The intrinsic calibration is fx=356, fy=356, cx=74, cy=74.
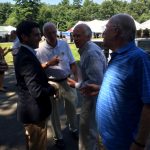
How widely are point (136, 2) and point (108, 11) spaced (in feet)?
54.2

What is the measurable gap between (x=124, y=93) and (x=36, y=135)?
73.4 inches

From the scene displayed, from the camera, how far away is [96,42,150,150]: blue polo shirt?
8.54ft

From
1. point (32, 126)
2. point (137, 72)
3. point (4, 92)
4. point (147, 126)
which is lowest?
point (4, 92)

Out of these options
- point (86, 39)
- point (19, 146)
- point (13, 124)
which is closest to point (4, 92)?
point (13, 124)

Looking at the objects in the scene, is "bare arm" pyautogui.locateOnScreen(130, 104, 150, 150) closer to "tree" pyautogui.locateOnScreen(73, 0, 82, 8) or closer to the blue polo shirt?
the blue polo shirt

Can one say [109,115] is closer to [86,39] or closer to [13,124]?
[86,39]

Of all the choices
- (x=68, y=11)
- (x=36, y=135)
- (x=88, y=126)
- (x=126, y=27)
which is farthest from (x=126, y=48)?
(x=68, y=11)

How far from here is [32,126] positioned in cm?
417

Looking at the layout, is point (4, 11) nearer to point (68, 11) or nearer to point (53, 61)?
point (68, 11)

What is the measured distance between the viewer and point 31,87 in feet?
12.7

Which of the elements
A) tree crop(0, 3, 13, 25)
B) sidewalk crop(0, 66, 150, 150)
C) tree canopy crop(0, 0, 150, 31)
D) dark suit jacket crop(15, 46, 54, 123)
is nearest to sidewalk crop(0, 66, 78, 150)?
sidewalk crop(0, 66, 150, 150)

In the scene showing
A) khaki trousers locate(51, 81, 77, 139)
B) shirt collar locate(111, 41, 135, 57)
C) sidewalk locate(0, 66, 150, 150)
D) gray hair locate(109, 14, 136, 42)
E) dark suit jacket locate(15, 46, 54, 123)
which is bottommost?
sidewalk locate(0, 66, 150, 150)

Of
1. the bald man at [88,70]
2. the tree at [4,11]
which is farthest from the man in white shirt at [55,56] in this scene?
the tree at [4,11]

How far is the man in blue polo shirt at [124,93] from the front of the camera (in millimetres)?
2592
